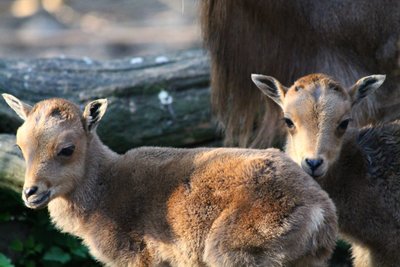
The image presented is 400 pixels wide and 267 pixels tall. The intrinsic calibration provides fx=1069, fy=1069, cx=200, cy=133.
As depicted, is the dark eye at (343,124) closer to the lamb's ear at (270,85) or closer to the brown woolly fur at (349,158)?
the brown woolly fur at (349,158)

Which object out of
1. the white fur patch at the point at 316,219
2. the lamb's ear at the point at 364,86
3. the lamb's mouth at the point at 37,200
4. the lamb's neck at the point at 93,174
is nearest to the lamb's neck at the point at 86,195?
the lamb's neck at the point at 93,174

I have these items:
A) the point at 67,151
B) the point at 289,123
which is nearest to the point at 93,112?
the point at 67,151

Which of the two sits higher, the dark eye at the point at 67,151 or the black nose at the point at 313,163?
the dark eye at the point at 67,151

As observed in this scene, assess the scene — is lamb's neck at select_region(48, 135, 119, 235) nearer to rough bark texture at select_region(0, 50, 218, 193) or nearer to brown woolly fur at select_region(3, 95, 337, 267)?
brown woolly fur at select_region(3, 95, 337, 267)

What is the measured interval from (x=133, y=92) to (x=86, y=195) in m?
2.59

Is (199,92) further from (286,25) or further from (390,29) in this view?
(390,29)

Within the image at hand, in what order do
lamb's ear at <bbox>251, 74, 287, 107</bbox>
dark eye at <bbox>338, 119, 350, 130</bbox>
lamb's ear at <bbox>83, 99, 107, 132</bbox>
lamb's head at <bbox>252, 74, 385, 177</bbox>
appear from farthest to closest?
lamb's ear at <bbox>251, 74, 287, 107</bbox> → dark eye at <bbox>338, 119, 350, 130</bbox> → lamb's head at <bbox>252, 74, 385, 177</bbox> → lamb's ear at <bbox>83, 99, 107, 132</bbox>

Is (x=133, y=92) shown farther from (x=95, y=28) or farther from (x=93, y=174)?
(x=95, y=28)

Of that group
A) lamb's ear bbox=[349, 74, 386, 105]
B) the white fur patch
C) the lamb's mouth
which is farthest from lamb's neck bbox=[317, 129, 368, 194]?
the lamb's mouth

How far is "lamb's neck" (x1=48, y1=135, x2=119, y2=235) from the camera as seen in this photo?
5797mm

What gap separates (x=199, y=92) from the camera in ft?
28.0

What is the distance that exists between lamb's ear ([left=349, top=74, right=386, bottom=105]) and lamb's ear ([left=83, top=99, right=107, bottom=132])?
4.95ft

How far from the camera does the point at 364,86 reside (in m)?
6.34

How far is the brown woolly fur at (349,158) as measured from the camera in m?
6.00
